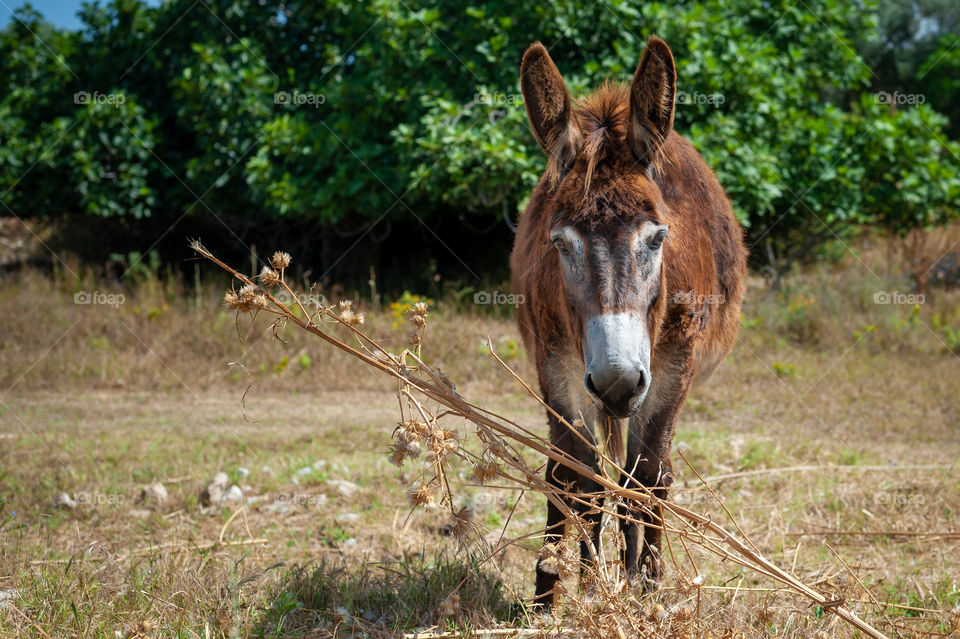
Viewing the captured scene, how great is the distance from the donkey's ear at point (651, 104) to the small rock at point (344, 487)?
8.94 feet

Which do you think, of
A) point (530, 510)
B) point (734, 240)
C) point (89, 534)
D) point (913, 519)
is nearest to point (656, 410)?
point (734, 240)

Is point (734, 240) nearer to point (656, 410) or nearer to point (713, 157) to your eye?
point (656, 410)

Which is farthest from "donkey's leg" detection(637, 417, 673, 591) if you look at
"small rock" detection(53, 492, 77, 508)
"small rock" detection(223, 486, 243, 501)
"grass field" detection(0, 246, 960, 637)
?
"small rock" detection(53, 492, 77, 508)

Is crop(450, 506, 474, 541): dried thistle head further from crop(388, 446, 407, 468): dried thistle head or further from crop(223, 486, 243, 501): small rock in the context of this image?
crop(223, 486, 243, 501): small rock

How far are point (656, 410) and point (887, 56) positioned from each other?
56.3ft

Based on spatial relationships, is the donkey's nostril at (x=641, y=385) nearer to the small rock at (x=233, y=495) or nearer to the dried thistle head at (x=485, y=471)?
the dried thistle head at (x=485, y=471)

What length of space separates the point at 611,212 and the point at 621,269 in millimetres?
200

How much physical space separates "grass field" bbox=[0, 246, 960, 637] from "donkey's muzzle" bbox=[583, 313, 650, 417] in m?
0.46

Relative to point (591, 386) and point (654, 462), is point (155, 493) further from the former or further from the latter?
point (591, 386)

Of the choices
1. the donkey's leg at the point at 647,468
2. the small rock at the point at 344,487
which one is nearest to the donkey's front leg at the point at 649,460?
the donkey's leg at the point at 647,468

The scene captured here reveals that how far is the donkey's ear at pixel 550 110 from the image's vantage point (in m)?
2.44

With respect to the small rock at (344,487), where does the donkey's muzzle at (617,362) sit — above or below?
above

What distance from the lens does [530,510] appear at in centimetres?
405

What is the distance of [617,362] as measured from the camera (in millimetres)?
1952
